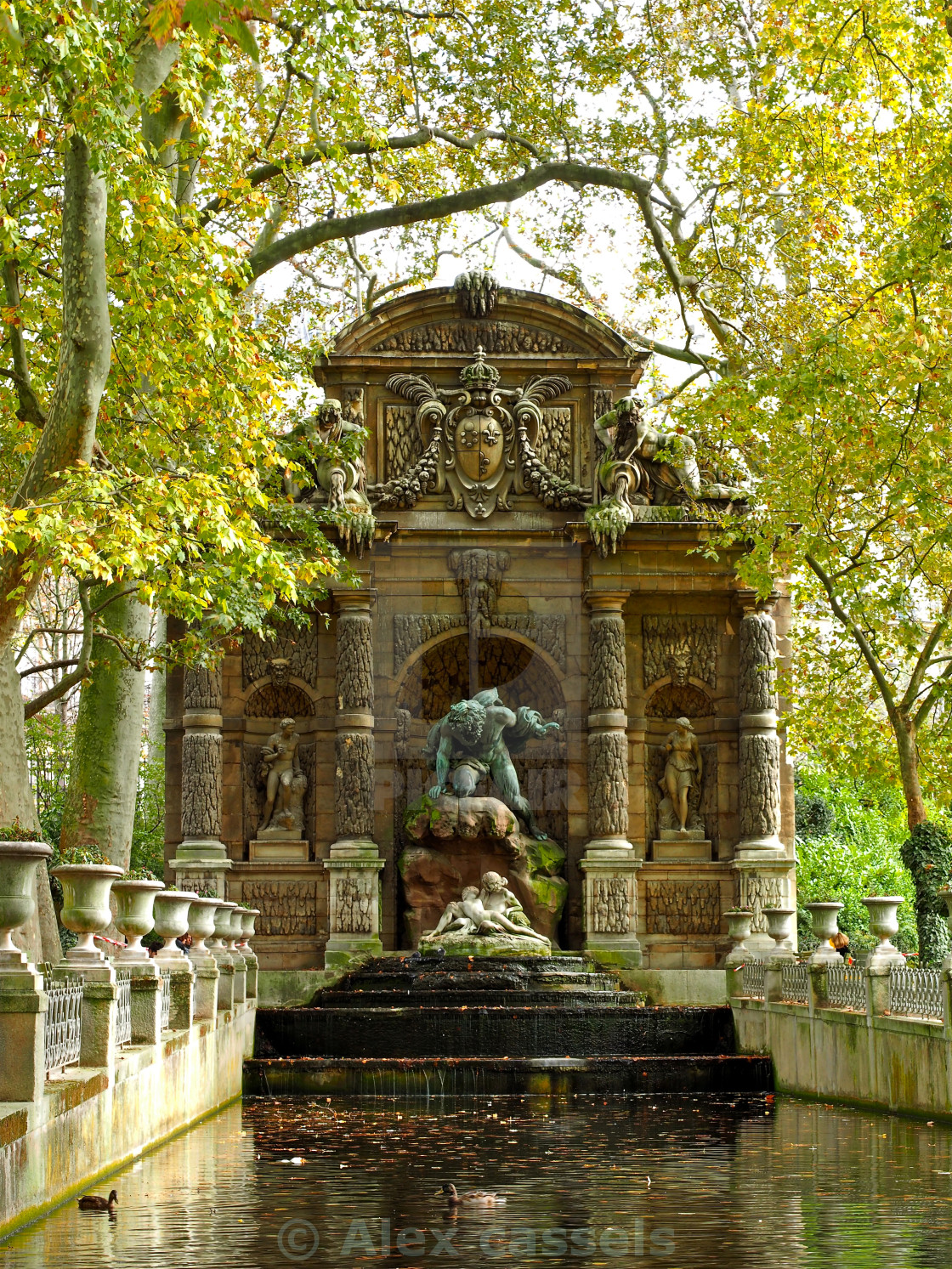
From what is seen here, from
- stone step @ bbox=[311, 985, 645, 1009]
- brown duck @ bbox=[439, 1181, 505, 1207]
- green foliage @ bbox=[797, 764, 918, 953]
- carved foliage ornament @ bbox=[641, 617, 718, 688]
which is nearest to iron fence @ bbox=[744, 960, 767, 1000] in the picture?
stone step @ bbox=[311, 985, 645, 1009]

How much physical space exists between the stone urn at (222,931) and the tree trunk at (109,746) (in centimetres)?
124

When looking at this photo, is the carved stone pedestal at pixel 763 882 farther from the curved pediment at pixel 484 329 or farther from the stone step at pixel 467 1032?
the curved pediment at pixel 484 329

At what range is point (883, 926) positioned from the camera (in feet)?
48.2

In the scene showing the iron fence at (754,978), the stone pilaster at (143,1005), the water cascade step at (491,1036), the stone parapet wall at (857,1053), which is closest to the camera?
the stone pilaster at (143,1005)

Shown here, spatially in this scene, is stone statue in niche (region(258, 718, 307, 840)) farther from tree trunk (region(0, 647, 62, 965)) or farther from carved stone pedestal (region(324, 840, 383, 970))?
tree trunk (region(0, 647, 62, 965))

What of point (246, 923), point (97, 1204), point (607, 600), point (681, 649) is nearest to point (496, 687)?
point (607, 600)

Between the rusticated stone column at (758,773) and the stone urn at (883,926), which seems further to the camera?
the rusticated stone column at (758,773)

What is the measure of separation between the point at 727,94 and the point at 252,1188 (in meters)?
19.4

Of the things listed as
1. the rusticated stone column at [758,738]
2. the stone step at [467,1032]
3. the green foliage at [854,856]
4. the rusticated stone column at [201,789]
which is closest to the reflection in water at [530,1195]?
the stone step at [467,1032]

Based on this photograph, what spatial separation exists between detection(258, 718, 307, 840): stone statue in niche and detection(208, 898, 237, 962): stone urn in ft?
14.3

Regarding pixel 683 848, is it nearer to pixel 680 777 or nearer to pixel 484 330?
pixel 680 777

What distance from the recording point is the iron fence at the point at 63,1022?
9.27 meters

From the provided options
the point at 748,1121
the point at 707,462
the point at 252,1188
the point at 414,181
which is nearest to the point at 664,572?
the point at 707,462

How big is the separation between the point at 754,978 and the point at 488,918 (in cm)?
361
